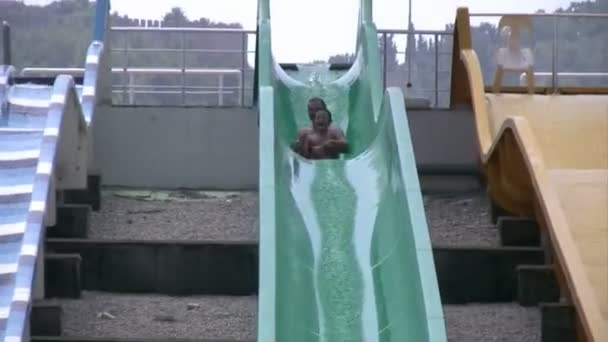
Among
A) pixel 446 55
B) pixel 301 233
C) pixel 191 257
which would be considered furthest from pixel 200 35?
pixel 301 233

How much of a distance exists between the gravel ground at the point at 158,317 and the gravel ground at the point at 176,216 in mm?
883

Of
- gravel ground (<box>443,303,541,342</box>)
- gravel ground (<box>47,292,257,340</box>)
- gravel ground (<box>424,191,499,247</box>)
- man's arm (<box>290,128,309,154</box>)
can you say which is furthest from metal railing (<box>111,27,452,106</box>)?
gravel ground (<box>443,303,541,342</box>)

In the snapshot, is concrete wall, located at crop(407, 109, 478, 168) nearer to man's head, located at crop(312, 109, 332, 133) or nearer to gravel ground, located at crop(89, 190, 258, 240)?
gravel ground, located at crop(89, 190, 258, 240)

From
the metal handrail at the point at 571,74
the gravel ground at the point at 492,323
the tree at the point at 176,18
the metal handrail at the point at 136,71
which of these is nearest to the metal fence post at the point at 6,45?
the metal handrail at the point at 136,71

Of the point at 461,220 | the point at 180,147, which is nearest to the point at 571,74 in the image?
the point at 461,220

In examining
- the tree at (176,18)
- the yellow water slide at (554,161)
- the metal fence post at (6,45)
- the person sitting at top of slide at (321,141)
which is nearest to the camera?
the yellow water slide at (554,161)

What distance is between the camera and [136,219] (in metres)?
11.0

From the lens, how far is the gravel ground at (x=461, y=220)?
34.2ft

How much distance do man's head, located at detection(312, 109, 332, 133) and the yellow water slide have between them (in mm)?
1214

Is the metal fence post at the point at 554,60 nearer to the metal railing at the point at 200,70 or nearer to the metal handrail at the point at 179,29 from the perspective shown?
the metal railing at the point at 200,70

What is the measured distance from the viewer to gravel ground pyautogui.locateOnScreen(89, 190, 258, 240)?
10.5 metres

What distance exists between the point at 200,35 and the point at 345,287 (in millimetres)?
6216

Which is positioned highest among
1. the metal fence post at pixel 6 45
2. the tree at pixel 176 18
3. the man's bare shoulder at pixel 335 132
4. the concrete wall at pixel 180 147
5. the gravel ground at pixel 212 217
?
the tree at pixel 176 18

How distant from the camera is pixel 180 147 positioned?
40.1 feet
